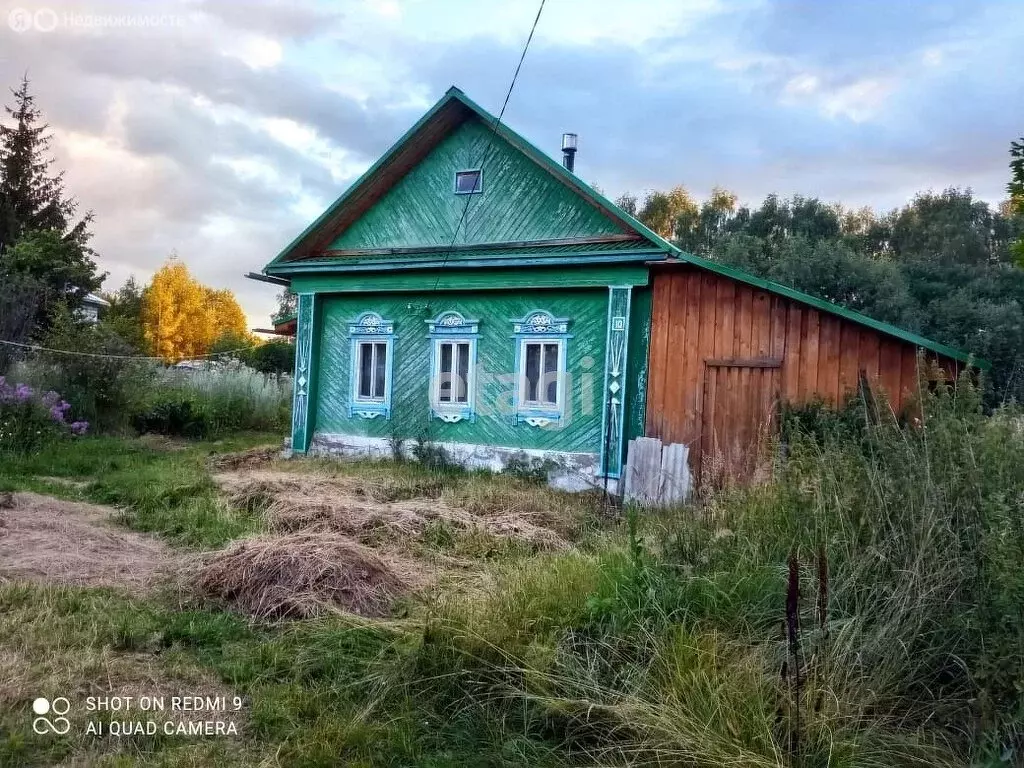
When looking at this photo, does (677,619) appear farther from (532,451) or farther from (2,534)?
(532,451)

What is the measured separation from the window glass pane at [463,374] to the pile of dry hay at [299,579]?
5852 millimetres

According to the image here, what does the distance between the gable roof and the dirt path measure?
19.0 feet

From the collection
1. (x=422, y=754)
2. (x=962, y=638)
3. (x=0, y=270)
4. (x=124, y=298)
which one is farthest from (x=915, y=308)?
(x=124, y=298)

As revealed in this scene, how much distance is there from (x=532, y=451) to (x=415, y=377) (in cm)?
233

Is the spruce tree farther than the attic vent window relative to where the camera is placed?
Yes

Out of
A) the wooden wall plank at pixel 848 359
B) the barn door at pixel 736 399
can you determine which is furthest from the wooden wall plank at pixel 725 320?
the wooden wall plank at pixel 848 359

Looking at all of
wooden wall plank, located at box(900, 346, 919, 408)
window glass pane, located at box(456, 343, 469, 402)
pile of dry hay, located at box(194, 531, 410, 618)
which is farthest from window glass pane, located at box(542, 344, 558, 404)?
pile of dry hay, located at box(194, 531, 410, 618)

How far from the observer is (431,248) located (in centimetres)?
1130

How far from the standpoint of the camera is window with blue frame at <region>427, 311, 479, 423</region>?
1116 cm

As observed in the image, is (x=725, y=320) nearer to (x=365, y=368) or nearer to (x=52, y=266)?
(x=365, y=368)

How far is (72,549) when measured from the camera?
Result: 18.9 ft

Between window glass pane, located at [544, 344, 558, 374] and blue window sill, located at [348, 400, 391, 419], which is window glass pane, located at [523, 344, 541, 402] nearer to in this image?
window glass pane, located at [544, 344, 558, 374]

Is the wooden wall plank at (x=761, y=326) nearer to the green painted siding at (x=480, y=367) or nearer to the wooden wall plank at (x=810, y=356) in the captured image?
the wooden wall plank at (x=810, y=356)

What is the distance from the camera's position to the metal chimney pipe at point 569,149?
11672mm
